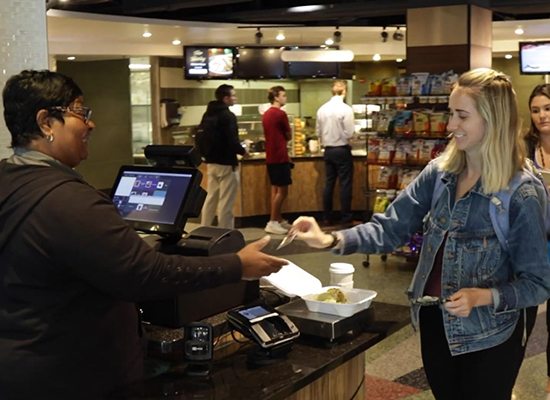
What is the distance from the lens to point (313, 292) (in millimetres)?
2912

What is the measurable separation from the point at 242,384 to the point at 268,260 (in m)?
0.37

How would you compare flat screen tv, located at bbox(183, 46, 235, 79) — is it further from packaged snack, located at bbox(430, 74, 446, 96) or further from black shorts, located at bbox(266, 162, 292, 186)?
packaged snack, located at bbox(430, 74, 446, 96)

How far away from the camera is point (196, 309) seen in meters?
2.53

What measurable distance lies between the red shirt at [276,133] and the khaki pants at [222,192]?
30.7 inches

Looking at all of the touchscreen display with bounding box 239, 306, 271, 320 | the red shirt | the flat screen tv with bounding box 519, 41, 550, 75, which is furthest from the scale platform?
the flat screen tv with bounding box 519, 41, 550, 75

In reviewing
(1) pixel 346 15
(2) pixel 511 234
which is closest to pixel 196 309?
(2) pixel 511 234

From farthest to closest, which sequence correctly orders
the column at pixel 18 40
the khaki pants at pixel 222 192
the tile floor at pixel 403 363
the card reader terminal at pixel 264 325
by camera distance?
the khaki pants at pixel 222 192
the tile floor at pixel 403 363
the column at pixel 18 40
the card reader terminal at pixel 264 325

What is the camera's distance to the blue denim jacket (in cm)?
241

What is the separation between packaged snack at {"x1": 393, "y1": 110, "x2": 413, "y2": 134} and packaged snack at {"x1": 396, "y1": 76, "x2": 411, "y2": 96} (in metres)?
0.19

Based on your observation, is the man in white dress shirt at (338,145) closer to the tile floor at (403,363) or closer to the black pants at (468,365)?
the tile floor at (403,363)

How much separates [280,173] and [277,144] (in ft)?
1.21

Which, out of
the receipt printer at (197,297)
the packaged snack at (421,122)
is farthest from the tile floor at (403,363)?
the receipt printer at (197,297)

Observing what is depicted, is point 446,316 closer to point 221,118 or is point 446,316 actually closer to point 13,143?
point 13,143

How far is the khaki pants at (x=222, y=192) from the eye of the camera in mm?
8797
